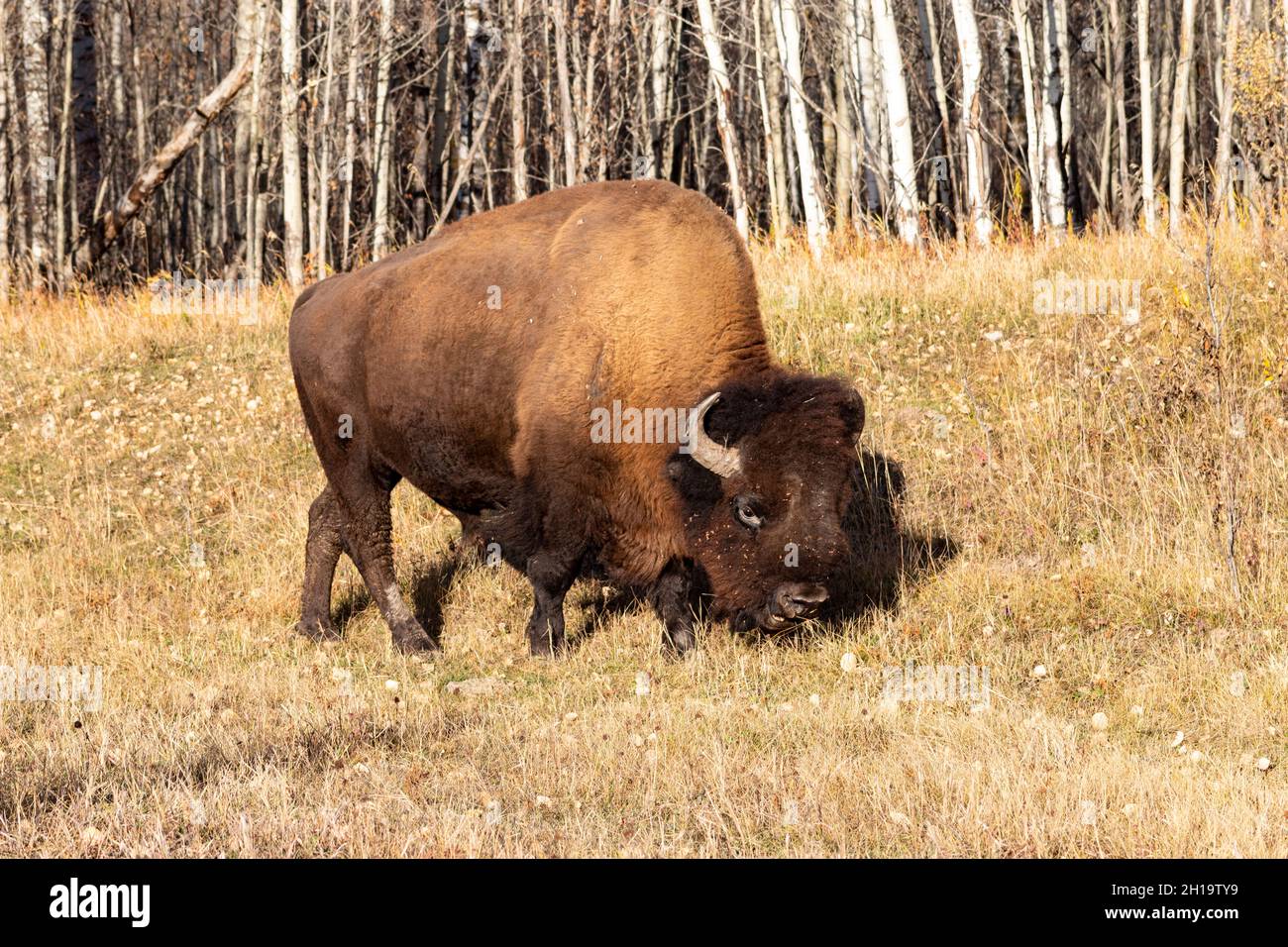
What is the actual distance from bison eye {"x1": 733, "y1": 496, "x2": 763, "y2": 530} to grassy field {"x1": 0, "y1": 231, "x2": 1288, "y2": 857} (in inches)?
29.4

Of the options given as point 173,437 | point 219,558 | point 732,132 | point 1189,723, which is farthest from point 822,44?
point 1189,723

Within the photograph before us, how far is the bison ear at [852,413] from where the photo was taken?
6.78 meters

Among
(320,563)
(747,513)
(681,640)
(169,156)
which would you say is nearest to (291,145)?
(169,156)

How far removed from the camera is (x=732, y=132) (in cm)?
1409

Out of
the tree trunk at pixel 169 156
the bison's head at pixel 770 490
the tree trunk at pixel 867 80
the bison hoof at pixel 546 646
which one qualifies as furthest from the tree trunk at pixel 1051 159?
the tree trunk at pixel 169 156

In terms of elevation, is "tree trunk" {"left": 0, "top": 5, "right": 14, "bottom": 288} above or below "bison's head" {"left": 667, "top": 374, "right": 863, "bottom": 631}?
above

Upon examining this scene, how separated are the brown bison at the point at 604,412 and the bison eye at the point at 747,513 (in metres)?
0.01

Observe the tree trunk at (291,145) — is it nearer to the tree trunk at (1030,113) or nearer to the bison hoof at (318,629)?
the bison hoof at (318,629)

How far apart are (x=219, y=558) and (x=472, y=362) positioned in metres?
3.04

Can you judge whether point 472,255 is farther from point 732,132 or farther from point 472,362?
point 732,132

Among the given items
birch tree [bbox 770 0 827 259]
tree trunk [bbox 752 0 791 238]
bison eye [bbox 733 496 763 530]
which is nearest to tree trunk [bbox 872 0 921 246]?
birch tree [bbox 770 0 827 259]

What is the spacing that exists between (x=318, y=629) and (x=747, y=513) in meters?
3.07

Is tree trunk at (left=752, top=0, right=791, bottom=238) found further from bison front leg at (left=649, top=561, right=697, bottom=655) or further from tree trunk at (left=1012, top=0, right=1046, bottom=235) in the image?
bison front leg at (left=649, top=561, right=697, bottom=655)

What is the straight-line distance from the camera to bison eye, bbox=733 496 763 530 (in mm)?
6844
